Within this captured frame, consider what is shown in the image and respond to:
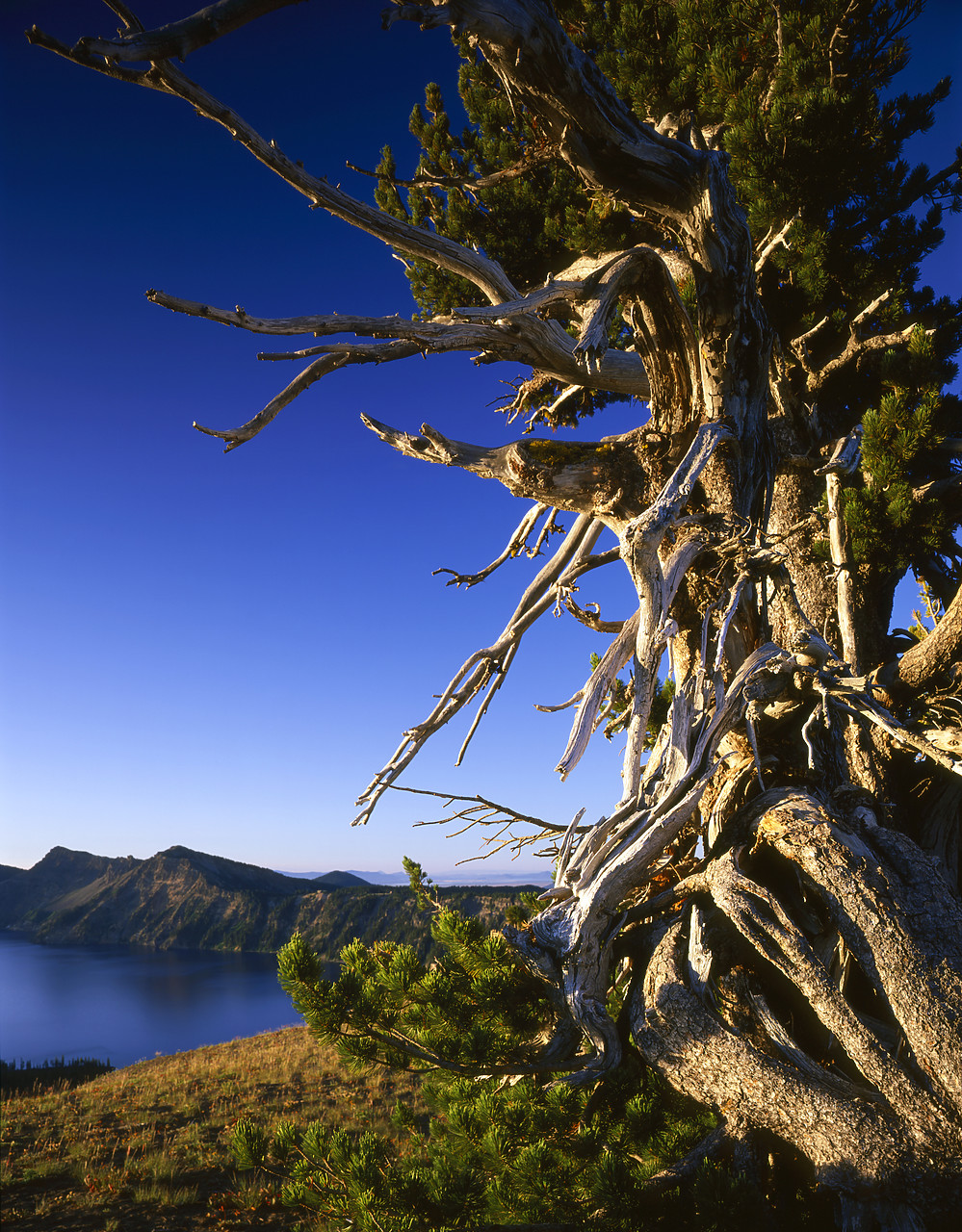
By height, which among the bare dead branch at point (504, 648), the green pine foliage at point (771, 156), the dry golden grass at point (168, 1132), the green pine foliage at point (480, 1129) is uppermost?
the green pine foliage at point (771, 156)

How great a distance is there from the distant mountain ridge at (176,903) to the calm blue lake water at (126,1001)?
6.99 ft

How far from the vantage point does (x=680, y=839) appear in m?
3.45

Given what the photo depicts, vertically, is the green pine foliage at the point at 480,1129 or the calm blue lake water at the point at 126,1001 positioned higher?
the green pine foliage at the point at 480,1129

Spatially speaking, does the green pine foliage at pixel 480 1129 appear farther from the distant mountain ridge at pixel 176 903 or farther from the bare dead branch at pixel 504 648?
the distant mountain ridge at pixel 176 903

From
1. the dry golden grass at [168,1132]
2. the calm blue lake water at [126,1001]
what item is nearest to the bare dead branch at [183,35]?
the dry golden grass at [168,1132]

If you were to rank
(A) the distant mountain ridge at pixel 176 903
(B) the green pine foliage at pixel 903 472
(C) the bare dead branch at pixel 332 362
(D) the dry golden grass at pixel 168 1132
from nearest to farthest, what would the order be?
(C) the bare dead branch at pixel 332 362, (B) the green pine foliage at pixel 903 472, (D) the dry golden grass at pixel 168 1132, (A) the distant mountain ridge at pixel 176 903

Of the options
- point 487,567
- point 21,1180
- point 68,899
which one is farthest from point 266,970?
point 487,567

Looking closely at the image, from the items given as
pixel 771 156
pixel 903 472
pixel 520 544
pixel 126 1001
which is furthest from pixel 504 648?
pixel 126 1001

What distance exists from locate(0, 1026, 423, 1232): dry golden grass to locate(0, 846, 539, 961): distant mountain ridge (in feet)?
70.4

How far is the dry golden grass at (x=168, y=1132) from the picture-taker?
599 cm

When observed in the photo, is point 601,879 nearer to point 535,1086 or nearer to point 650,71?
point 535,1086

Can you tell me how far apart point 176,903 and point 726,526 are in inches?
2488

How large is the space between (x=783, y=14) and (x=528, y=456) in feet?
13.0

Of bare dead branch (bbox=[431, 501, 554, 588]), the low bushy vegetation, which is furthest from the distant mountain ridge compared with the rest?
bare dead branch (bbox=[431, 501, 554, 588])
